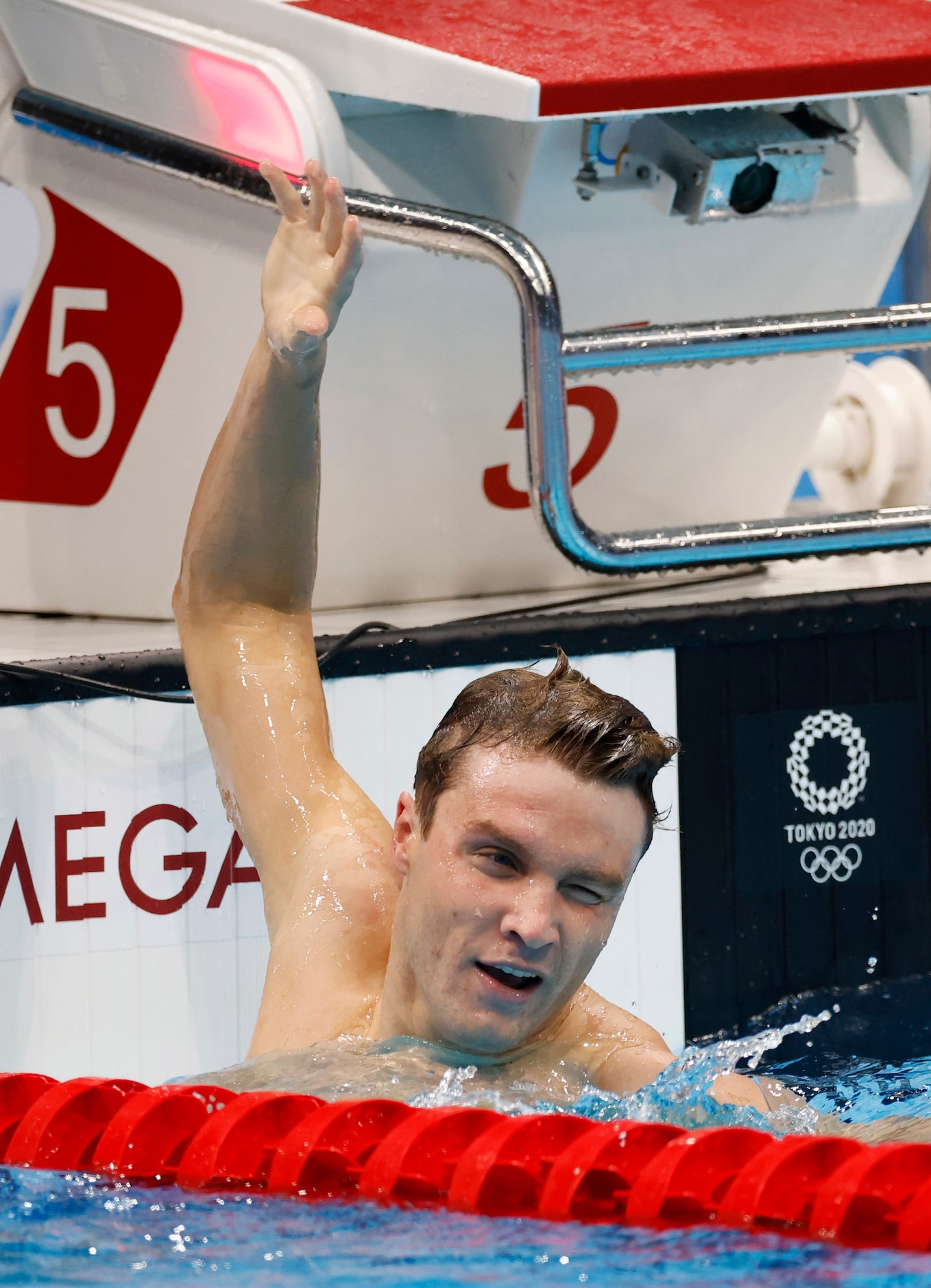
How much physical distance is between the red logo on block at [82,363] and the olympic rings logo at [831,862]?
1190 mm

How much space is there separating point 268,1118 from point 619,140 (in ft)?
5.22

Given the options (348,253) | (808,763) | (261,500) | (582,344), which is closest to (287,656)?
(261,500)

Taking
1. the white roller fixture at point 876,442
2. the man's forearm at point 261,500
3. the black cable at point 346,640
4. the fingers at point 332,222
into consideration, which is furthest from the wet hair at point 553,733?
the white roller fixture at point 876,442

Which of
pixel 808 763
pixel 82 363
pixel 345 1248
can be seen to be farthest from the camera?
pixel 808 763

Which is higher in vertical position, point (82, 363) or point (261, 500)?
point (82, 363)

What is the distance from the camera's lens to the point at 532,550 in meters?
2.80

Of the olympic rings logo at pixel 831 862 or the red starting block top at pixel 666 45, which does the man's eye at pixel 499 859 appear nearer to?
the red starting block top at pixel 666 45

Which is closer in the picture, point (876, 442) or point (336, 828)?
point (336, 828)

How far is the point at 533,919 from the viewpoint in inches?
56.0

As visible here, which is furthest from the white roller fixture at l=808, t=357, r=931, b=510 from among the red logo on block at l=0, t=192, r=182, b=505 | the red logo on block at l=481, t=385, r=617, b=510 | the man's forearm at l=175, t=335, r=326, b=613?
the man's forearm at l=175, t=335, r=326, b=613

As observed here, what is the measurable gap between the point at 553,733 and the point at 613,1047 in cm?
35

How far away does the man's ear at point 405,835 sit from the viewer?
5.12 ft

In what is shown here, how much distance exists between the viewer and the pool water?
1237 millimetres

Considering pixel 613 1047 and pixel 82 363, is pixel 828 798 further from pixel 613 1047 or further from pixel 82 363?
pixel 82 363
